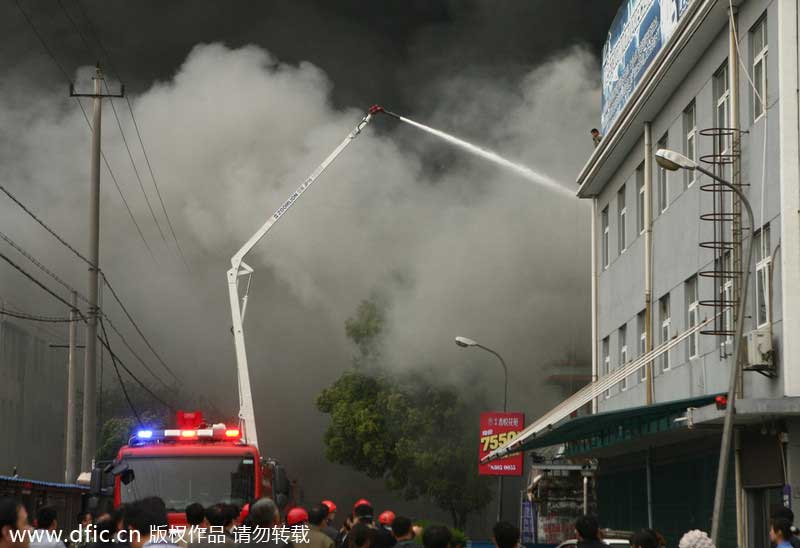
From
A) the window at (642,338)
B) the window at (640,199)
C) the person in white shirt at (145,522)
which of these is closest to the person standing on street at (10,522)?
the person in white shirt at (145,522)

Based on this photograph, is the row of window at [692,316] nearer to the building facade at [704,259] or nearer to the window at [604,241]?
the building facade at [704,259]

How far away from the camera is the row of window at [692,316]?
71.2 ft

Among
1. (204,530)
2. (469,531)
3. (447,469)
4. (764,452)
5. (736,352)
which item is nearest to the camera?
(204,530)

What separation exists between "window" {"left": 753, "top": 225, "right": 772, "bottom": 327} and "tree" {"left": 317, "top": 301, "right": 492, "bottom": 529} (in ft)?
92.4

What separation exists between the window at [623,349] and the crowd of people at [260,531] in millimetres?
21508

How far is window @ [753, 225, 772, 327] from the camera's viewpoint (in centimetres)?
2136

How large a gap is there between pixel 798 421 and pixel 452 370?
102ft

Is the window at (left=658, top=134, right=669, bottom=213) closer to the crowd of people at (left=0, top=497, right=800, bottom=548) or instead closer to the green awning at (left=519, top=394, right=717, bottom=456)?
the green awning at (left=519, top=394, right=717, bottom=456)

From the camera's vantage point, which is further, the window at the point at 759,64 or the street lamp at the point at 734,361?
the window at the point at 759,64

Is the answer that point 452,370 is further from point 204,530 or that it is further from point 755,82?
point 204,530

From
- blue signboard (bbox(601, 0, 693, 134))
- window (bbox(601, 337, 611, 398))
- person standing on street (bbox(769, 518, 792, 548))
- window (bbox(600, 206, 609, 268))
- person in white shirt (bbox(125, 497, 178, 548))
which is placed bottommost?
person standing on street (bbox(769, 518, 792, 548))

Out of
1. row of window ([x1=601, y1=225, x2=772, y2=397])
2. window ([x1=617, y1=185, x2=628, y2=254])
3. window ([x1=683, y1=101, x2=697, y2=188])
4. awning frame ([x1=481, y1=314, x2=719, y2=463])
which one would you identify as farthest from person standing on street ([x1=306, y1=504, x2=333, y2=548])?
window ([x1=617, y1=185, x2=628, y2=254])

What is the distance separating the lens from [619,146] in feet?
107

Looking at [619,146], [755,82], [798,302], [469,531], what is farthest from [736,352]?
[469,531]
